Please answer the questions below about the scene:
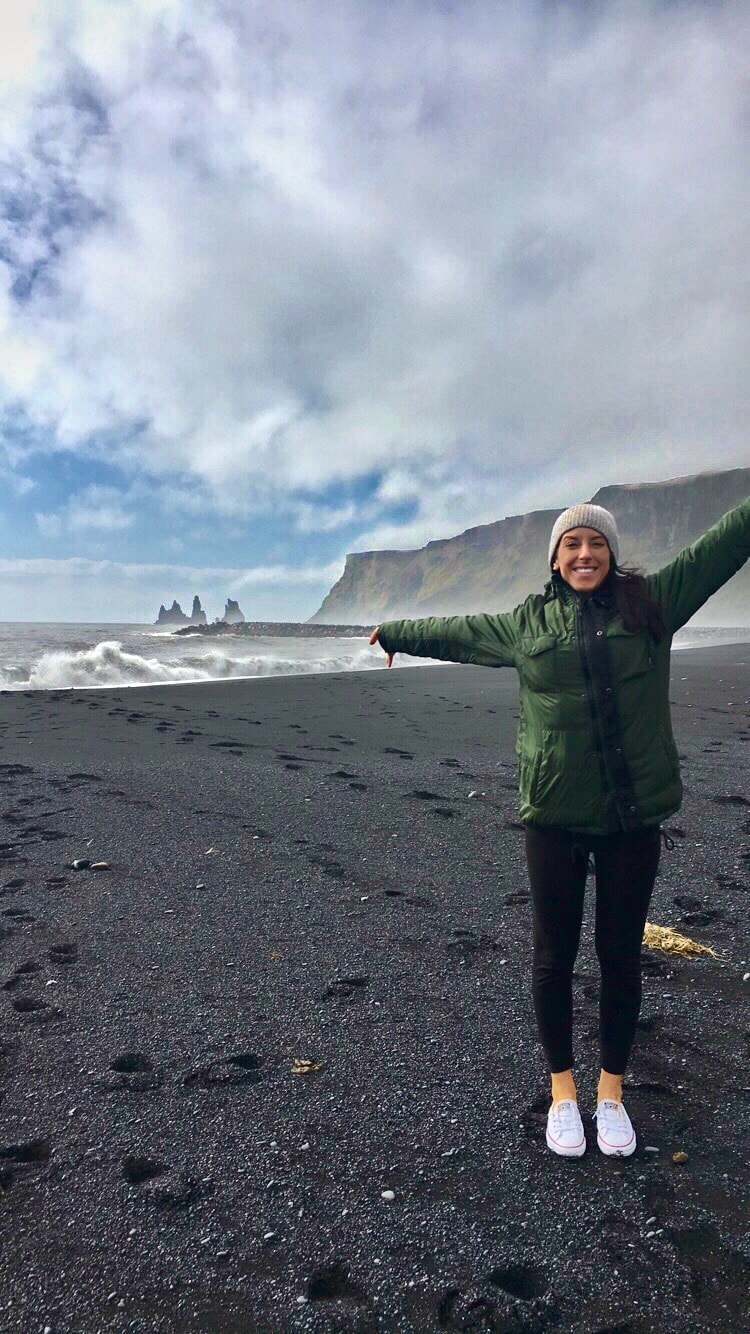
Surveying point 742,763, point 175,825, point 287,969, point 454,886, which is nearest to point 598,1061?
point 287,969

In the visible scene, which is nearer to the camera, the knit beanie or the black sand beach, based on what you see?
the black sand beach

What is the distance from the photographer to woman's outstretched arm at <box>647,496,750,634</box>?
2.95 metres

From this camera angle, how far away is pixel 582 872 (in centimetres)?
287

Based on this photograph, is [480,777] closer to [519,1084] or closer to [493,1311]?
[519,1084]

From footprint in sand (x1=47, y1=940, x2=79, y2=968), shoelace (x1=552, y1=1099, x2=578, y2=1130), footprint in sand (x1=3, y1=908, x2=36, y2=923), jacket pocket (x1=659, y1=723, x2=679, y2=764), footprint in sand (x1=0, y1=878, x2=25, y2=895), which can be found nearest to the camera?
shoelace (x1=552, y1=1099, x2=578, y2=1130)

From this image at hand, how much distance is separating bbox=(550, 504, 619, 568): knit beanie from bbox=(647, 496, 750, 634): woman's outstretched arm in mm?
238

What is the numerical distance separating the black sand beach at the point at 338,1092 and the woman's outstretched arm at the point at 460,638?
72.8 inches

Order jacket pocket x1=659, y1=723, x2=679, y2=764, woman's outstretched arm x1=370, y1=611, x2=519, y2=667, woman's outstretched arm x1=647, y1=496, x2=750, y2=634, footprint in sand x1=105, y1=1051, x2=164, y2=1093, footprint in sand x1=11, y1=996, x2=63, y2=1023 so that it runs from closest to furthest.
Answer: jacket pocket x1=659, y1=723, x2=679, y2=764 → woman's outstretched arm x1=647, y1=496, x2=750, y2=634 → footprint in sand x1=105, y1=1051, x2=164, y2=1093 → woman's outstretched arm x1=370, y1=611, x2=519, y2=667 → footprint in sand x1=11, y1=996, x2=63, y2=1023

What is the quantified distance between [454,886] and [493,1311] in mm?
3287

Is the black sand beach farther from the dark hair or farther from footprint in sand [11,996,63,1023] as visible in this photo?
the dark hair

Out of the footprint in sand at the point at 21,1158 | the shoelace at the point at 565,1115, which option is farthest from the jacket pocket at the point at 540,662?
the footprint in sand at the point at 21,1158

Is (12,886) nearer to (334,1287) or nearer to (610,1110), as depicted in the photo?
(334,1287)

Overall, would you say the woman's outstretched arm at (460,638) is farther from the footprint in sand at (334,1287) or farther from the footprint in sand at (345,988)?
the footprint in sand at (334,1287)

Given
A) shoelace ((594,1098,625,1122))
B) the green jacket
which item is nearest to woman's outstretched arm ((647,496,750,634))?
the green jacket
